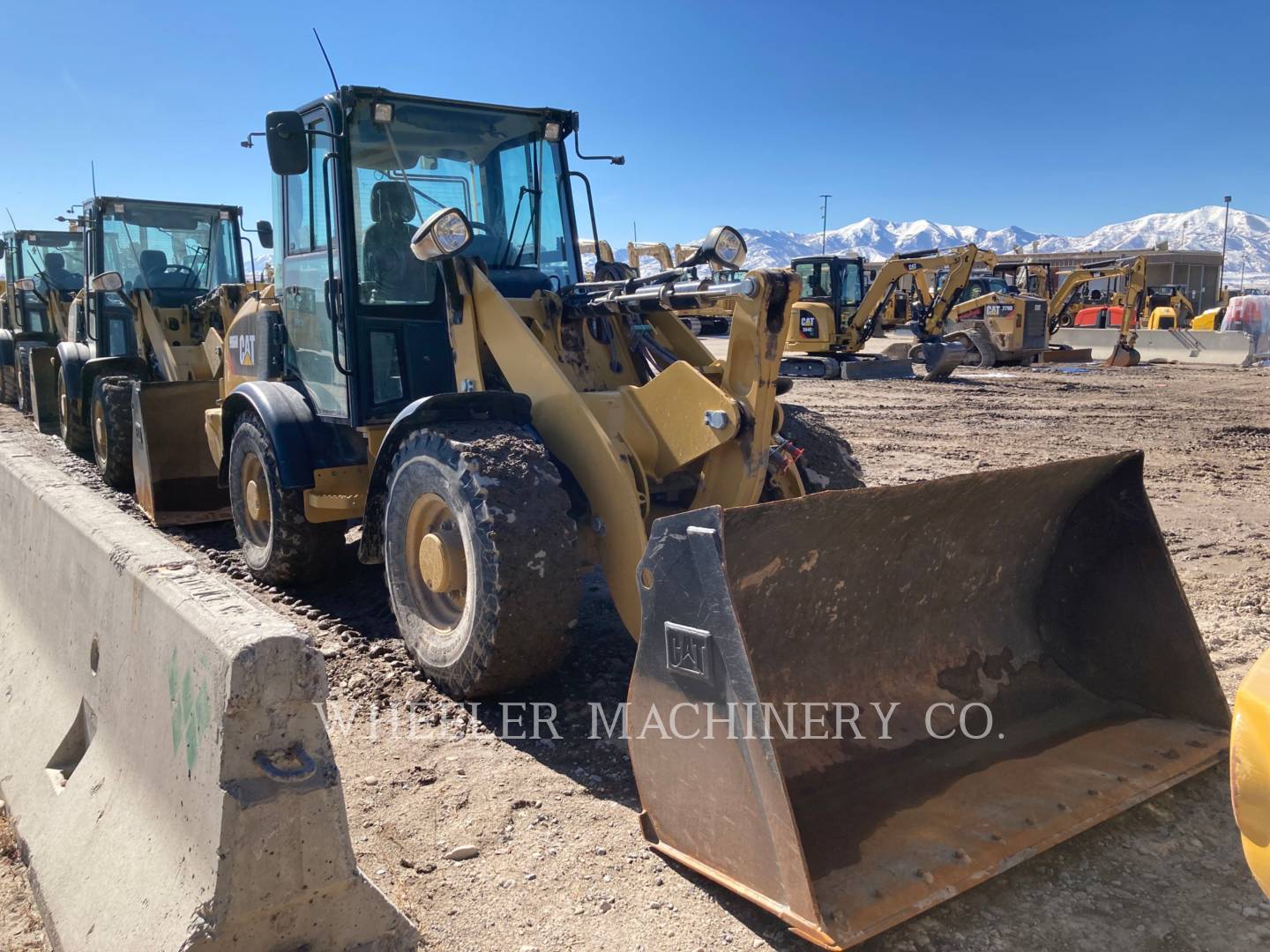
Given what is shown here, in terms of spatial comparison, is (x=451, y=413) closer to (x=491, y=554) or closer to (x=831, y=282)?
(x=491, y=554)

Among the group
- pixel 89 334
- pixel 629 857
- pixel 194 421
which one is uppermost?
pixel 89 334

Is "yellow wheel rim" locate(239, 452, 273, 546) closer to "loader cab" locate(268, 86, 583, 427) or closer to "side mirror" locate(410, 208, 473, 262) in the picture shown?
"loader cab" locate(268, 86, 583, 427)

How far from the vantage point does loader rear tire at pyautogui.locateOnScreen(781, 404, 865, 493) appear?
16.0 ft

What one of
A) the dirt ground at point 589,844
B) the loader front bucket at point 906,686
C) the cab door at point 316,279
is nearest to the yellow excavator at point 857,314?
the dirt ground at point 589,844

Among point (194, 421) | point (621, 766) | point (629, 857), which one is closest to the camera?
point (629, 857)

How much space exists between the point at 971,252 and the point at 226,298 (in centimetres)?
1634

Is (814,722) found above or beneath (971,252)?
beneath

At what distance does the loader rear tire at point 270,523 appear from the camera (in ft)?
17.3

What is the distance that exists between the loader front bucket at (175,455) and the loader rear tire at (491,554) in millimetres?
3564

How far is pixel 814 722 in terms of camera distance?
10.9 feet

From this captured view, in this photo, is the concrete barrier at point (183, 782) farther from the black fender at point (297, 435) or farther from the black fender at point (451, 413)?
the black fender at point (297, 435)

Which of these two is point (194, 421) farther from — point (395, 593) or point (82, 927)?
point (82, 927)

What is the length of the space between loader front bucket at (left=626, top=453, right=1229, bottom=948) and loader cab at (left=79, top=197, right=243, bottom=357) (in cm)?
805

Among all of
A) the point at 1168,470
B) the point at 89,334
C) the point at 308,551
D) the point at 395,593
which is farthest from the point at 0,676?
the point at 1168,470
